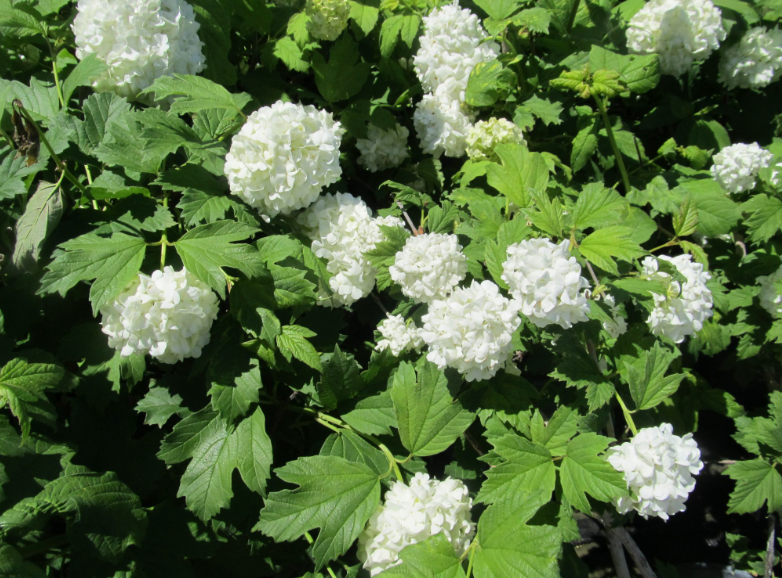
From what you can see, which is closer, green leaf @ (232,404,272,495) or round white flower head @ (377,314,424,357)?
green leaf @ (232,404,272,495)

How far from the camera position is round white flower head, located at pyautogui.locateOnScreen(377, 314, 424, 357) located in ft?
6.97

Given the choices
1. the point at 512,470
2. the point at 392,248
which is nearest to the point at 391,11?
the point at 392,248

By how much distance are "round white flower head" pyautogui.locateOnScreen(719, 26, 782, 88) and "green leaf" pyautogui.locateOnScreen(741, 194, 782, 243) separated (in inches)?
32.7

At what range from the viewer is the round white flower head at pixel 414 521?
1.74m

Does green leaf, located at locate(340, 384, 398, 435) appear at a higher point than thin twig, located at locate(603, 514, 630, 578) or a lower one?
higher

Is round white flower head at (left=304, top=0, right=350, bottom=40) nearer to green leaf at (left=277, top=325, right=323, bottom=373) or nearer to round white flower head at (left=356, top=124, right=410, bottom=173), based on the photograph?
round white flower head at (left=356, top=124, right=410, bottom=173)

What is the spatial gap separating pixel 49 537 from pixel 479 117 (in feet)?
8.65

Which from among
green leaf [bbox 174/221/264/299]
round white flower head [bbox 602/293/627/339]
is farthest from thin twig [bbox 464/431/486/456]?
green leaf [bbox 174/221/264/299]

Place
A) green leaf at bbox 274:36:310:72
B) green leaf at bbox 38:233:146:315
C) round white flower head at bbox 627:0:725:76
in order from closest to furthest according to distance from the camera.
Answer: green leaf at bbox 38:233:146:315
green leaf at bbox 274:36:310:72
round white flower head at bbox 627:0:725:76

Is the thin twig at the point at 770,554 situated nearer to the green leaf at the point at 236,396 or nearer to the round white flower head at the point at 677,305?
the round white flower head at the point at 677,305

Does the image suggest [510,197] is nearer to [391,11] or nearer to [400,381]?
[400,381]

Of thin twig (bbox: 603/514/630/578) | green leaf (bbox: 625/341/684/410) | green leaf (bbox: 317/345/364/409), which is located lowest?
thin twig (bbox: 603/514/630/578)

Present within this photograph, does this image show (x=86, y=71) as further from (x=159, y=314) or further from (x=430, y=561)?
(x=430, y=561)

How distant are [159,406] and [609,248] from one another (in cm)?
173
